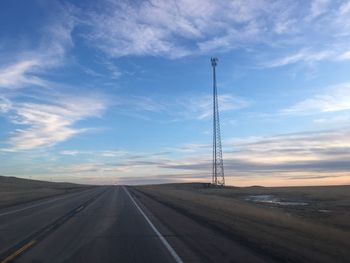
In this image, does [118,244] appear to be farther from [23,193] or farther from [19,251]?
[23,193]

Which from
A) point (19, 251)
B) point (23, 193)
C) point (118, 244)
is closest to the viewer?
point (19, 251)

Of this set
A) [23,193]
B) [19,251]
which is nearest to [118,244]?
[19,251]

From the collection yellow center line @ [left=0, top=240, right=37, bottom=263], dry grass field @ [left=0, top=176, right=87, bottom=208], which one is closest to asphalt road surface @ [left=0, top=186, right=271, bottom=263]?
yellow center line @ [left=0, top=240, right=37, bottom=263]

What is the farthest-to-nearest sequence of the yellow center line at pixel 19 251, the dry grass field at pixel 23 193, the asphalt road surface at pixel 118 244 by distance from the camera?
the dry grass field at pixel 23 193
the asphalt road surface at pixel 118 244
the yellow center line at pixel 19 251

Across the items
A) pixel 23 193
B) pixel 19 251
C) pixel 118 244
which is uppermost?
pixel 23 193

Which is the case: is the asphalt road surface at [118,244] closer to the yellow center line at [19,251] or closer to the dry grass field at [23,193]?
the yellow center line at [19,251]

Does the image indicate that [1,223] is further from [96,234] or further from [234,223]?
[234,223]

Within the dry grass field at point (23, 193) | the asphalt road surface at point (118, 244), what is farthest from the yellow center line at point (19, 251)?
the dry grass field at point (23, 193)

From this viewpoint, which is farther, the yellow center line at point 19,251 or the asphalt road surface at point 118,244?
the asphalt road surface at point 118,244

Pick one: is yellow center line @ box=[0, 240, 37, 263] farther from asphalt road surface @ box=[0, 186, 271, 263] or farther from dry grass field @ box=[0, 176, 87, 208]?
dry grass field @ box=[0, 176, 87, 208]

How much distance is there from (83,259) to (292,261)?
474cm

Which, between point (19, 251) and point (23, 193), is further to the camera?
point (23, 193)

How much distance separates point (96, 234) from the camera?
60.0 ft

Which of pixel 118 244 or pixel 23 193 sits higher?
pixel 23 193
